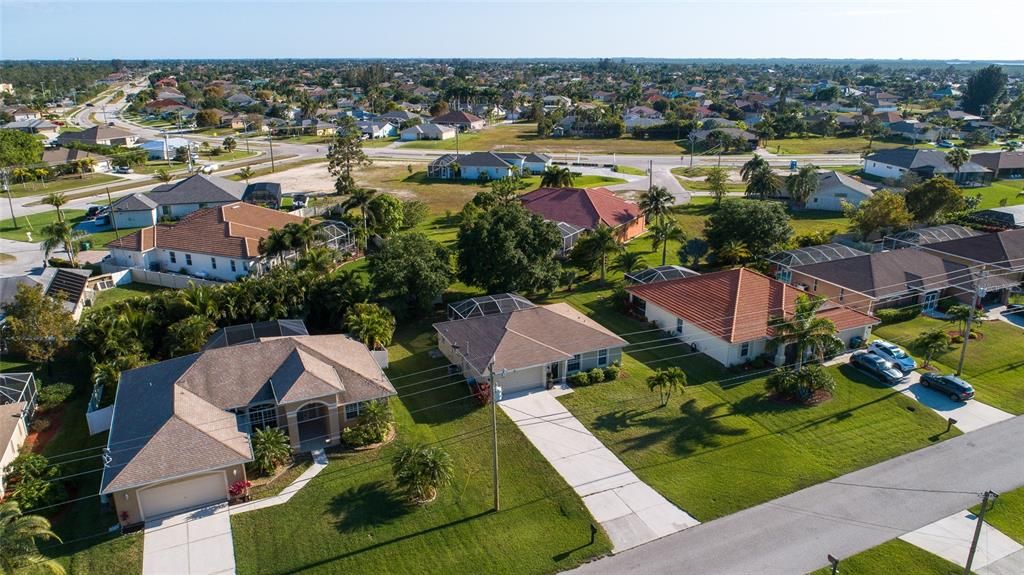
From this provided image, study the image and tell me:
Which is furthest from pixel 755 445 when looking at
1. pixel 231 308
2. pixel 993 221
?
pixel 993 221

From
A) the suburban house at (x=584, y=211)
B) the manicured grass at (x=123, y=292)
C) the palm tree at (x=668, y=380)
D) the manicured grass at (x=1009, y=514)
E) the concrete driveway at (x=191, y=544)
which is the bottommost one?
the manicured grass at (x=1009, y=514)

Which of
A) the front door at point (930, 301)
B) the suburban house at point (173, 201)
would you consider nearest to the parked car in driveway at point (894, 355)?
the front door at point (930, 301)

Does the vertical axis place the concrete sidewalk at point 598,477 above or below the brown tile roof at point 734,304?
below

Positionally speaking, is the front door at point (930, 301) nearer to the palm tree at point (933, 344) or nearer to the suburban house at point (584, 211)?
the palm tree at point (933, 344)

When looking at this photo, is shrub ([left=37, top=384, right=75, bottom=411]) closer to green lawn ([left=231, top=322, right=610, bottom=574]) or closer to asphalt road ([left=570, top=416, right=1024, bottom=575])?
green lawn ([left=231, top=322, right=610, bottom=574])

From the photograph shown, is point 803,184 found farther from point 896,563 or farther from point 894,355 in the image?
point 896,563

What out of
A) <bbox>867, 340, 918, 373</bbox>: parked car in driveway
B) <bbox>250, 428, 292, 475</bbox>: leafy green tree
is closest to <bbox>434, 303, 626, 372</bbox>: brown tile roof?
<bbox>250, 428, 292, 475</bbox>: leafy green tree

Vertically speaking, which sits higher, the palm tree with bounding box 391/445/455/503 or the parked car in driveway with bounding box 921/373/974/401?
the palm tree with bounding box 391/445/455/503
